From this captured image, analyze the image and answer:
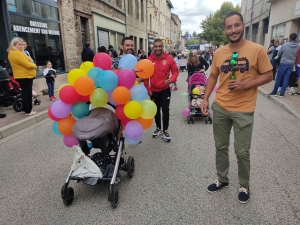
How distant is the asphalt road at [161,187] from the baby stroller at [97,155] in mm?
255

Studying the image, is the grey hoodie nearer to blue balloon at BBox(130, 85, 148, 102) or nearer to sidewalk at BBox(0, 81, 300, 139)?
sidewalk at BBox(0, 81, 300, 139)

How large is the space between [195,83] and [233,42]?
3.46 metres

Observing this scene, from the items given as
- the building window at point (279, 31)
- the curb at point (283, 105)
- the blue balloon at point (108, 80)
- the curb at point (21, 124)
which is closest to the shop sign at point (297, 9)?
the building window at point (279, 31)

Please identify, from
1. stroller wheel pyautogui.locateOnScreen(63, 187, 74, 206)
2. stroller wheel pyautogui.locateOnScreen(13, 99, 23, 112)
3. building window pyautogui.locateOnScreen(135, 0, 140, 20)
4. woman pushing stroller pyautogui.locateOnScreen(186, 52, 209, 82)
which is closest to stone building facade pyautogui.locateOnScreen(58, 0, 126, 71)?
stroller wheel pyautogui.locateOnScreen(13, 99, 23, 112)

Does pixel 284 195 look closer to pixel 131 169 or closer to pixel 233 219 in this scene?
pixel 233 219

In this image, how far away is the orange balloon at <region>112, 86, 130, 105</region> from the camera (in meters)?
2.60

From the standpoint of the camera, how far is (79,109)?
2691 mm

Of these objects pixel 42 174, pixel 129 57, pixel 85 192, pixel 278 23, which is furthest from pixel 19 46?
pixel 278 23

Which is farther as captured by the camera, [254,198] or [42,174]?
[42,174]

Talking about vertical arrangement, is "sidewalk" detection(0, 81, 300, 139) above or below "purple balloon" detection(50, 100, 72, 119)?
below

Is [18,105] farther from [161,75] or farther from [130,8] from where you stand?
[130,8]

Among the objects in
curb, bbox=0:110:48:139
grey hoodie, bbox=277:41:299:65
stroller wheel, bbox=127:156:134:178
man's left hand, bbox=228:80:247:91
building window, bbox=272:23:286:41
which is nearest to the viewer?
man's left hand, bbox=228:80:247:91

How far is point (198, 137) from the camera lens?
4668mm

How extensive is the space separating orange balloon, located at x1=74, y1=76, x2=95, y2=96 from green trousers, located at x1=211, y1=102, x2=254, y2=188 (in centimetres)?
142
